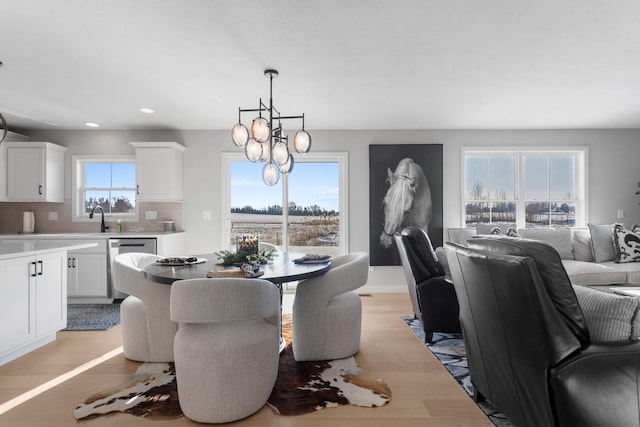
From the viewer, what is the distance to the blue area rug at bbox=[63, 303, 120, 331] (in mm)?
3242

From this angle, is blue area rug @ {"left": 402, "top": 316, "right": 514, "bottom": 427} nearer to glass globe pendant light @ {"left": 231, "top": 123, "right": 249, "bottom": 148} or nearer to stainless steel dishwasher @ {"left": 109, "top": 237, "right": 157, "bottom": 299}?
glass globe pendant light @ {"left": 231, "top": 123, "right": 249, "bottom": 148}

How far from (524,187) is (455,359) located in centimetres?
344

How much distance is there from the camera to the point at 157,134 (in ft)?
→ 15.5

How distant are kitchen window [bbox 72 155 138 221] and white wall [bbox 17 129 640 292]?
18 cm

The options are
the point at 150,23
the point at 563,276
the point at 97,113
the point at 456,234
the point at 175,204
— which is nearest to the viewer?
the point at 563,276

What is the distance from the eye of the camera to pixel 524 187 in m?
4.81

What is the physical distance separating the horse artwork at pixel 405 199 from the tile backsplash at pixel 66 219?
3.04 meters

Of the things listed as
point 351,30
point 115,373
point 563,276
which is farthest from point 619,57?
point 115,373

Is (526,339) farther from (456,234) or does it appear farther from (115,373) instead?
(456,234)

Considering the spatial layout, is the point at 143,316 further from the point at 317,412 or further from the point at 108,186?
the point at 108,186

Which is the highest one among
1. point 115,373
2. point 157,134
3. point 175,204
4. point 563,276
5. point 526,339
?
point 157,134

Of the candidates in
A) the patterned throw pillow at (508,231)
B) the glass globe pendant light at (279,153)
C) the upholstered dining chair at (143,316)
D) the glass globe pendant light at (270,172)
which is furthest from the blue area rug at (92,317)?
the patterned throw pillow at (508,231)

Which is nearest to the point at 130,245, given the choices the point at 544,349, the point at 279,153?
the point at 279,153

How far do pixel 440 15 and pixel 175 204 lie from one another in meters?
4.10
